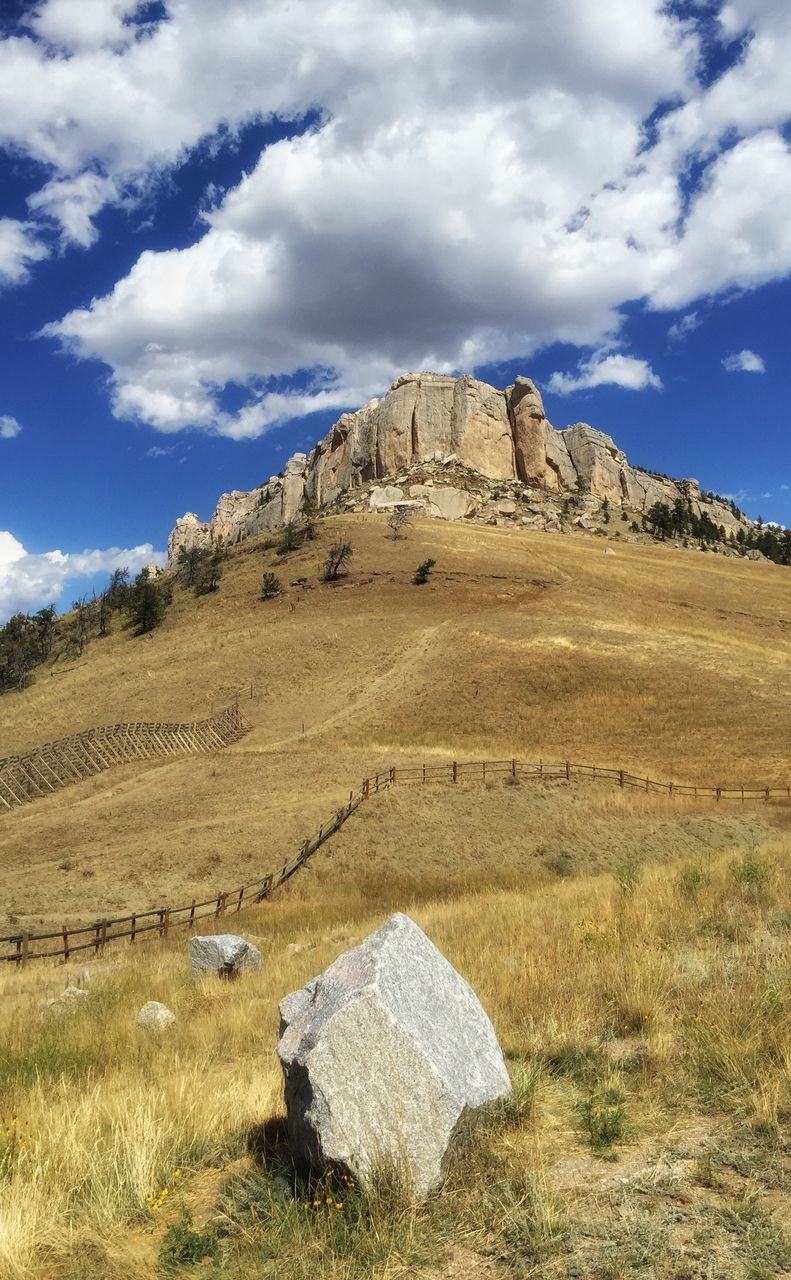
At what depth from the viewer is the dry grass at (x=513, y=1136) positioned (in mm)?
4012

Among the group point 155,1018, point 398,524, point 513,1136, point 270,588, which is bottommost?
point 155,1018

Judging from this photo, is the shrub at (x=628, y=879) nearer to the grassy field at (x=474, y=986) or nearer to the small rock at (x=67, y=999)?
the grassy field at (x=474, y=986)

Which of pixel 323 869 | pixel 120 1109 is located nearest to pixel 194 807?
pixel 323 869

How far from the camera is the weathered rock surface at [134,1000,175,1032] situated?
370 inches

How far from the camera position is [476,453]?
155125mm

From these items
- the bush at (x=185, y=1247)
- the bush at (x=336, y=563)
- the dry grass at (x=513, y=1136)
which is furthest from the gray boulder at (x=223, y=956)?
the bush at (x=336, y=563)

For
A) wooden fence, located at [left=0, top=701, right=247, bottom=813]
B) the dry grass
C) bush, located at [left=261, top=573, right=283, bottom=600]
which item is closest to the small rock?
the dry grass

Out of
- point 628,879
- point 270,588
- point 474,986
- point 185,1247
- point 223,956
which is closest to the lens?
point 185,1247

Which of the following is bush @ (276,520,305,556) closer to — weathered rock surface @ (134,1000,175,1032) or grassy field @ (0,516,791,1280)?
grassy field @ (0,516,791,1280)

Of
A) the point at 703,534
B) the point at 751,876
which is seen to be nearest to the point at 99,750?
the point at 751,876

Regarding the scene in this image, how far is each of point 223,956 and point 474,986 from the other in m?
6.38

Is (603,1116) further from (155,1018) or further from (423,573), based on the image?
(423,573)

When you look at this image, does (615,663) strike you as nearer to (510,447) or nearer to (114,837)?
(114,837)

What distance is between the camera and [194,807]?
32031 millimetres
